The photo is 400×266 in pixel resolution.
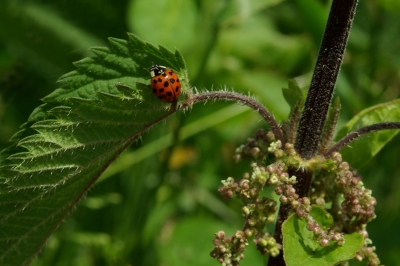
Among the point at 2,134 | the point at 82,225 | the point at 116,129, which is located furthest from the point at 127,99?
the point at 2,134

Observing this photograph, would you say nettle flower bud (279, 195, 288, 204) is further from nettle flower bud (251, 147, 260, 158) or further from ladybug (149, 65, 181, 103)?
ladybug (149, 65, 181, 103)

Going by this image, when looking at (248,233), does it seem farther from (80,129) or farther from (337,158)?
(80,129)

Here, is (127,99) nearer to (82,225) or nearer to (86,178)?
(86,178)

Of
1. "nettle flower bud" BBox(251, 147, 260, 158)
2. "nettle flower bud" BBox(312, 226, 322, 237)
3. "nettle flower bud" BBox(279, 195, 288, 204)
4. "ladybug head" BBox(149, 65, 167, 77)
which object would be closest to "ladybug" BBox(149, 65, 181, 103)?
"ladybug head" BBox(149, 65, 167, 77)

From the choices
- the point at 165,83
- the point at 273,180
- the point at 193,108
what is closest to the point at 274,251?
the point at 273,180

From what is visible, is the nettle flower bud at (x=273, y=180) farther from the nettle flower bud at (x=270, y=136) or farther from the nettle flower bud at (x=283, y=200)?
the nettle flower bud at (x=270, y=136)

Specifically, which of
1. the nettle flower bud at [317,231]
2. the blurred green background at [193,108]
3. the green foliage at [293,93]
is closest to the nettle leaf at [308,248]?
the nettle flower bud at [317,231]
